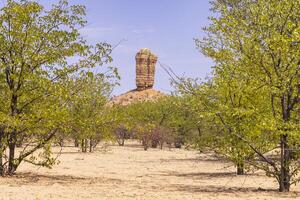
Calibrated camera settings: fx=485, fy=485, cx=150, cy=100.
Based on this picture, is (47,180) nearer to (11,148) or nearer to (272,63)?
(11,148)

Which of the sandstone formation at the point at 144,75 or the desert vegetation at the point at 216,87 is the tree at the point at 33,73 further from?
the sandstone formation at the point at 144,75

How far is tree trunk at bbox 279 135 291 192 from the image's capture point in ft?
47.0

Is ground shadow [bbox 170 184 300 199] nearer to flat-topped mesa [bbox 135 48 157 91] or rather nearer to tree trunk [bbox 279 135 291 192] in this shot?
tree trunk [bbox 279 135 291 192]

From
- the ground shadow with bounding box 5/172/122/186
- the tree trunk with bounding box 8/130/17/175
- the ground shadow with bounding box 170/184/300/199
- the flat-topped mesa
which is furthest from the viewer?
the flat-topped mesa

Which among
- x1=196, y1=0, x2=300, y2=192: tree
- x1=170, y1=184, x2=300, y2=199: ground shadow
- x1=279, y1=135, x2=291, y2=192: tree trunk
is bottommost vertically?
x1=170, y1=184, x2=300, y2=199: ground shadow

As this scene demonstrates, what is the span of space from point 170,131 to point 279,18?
39206 mm

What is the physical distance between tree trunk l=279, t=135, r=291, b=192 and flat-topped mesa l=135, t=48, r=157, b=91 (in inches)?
4107

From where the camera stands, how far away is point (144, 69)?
A: 120m

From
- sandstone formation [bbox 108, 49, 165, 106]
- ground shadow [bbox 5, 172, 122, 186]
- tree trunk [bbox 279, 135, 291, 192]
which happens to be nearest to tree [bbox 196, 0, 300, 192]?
tree trunk [bbox 279, 135, 291, 192]

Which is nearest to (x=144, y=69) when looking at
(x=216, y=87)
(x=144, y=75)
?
(x=144, y=75)

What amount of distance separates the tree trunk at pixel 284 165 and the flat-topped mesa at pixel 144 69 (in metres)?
104

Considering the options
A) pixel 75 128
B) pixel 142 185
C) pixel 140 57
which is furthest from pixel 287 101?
pixel 140 57

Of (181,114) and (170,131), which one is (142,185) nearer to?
(170,131)

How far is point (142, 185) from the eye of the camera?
16.5 m
